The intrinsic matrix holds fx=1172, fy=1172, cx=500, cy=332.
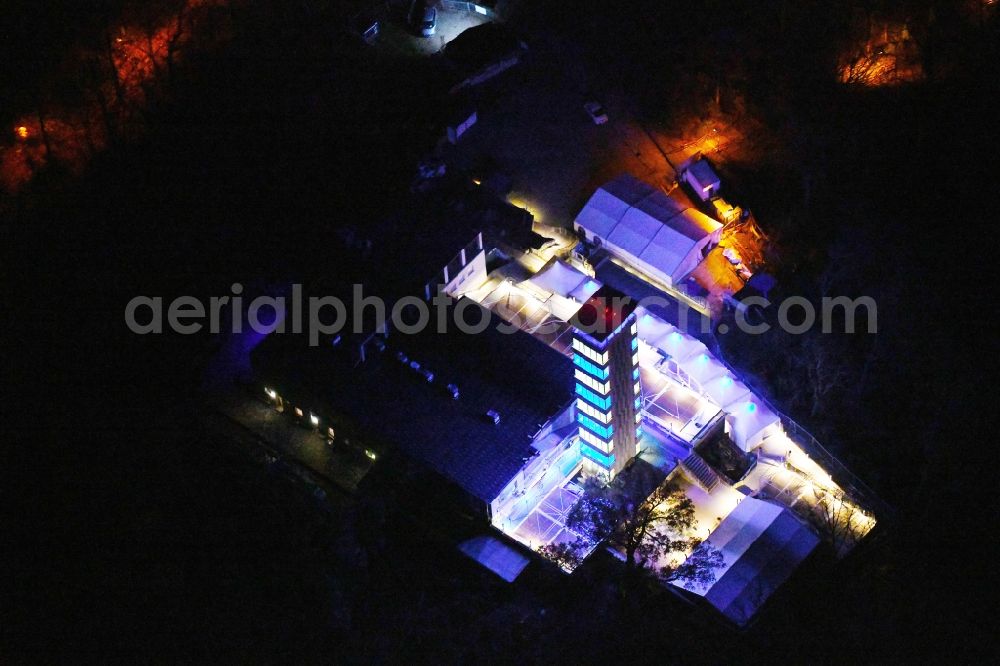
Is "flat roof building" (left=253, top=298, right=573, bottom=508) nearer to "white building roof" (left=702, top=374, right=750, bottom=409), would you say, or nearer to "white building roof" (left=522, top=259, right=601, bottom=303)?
"white building roof" (left=522, top=259, right=601, bottom=303)

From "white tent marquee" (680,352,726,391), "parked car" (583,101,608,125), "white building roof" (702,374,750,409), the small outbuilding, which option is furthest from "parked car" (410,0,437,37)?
"white building roof" (702,374,750,409)

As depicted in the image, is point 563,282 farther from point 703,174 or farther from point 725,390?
point 703,174

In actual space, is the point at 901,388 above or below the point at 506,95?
below

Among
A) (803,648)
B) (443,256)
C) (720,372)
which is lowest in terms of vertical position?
(803,648)

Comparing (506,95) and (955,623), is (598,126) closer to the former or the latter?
(506,95)

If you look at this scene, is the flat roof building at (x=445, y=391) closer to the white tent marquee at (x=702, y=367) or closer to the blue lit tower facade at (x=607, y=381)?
the blue lit tower facade at (x=607, y=381)

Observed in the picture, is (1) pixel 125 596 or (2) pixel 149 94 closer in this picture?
(1) pixel 125 596

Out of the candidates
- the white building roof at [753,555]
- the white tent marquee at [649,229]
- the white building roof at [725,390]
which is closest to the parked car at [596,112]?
the white tent marquee at [649,229]

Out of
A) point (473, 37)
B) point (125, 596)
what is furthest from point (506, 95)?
point (125, 596)
